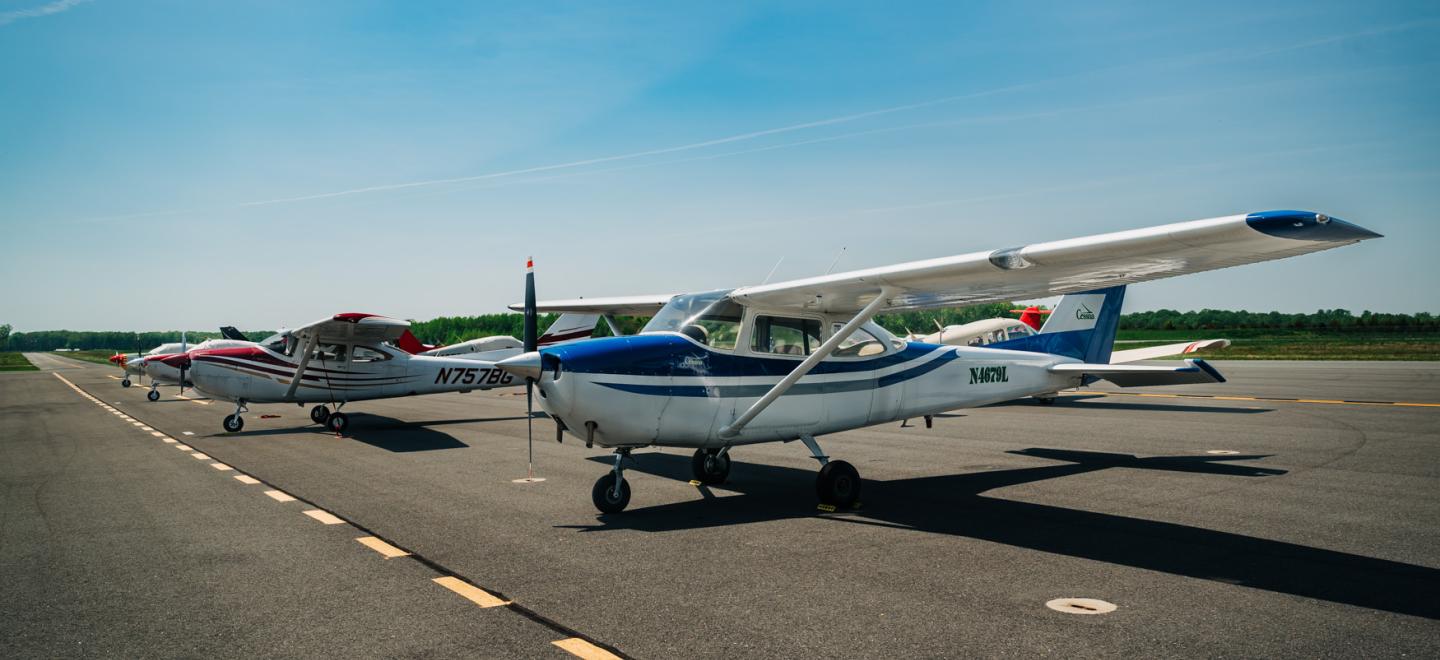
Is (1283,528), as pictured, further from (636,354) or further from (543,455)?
(543,455)

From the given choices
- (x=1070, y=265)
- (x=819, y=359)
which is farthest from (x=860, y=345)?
(x=1070, y=265)

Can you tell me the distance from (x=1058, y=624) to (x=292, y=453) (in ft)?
39.0

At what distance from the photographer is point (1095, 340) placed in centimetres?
1345

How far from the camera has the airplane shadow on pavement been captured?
16.1ft

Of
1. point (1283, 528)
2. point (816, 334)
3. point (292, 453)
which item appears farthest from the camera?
point (292, 453)

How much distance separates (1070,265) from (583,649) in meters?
4.70

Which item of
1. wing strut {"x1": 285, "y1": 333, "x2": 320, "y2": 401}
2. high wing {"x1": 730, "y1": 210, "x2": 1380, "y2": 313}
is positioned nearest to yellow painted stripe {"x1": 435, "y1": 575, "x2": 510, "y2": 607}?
high wing {"x1": 730, "y1": 210, "x2": 1380, "y2": 313}

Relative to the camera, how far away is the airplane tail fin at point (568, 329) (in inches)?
617

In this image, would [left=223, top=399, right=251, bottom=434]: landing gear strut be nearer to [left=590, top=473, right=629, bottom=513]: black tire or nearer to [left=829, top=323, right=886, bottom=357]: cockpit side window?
[left=590, top=473, right=629, bottom=513]: black tire

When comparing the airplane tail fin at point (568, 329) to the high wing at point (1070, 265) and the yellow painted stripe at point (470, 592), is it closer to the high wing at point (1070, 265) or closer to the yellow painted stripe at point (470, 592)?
the high wing at point (1070, 265)

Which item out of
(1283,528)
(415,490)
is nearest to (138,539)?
(415,490)

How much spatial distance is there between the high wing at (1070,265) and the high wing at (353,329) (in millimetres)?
9828

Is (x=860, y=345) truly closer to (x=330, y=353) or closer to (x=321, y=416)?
(x=330, y=353)

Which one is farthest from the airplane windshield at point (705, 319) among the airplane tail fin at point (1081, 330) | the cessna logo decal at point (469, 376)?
the cessna logo decal at point (469, 376)
